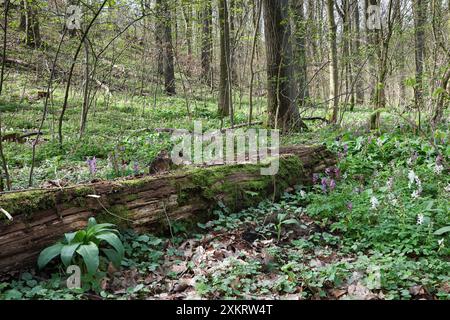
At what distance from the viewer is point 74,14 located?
254 inches

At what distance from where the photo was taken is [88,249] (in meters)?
2.81

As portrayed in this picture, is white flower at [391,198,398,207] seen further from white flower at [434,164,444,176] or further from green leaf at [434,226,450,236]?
white flower at [434,164,444,176]

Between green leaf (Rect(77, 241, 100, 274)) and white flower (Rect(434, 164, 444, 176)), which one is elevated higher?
white flower (Rect(434, 164, 444, 176))

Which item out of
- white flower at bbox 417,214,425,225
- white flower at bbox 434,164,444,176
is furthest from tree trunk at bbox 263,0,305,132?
white flower at bbox 417,214,425,225

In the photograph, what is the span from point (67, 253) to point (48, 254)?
0.56 ft

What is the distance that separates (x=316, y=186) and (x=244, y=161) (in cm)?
93

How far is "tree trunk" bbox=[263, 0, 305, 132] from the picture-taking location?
8070mm

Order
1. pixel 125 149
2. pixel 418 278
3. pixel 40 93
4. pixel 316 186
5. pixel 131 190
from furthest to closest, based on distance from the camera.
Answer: pixel 40 93 < pixel 125 149 < pixel 316 186 < pixel 131 190 < pixel 418 278

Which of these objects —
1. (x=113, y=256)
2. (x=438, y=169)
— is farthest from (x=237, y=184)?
(x=438, y=169)

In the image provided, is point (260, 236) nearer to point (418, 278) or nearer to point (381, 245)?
point (381, 245)

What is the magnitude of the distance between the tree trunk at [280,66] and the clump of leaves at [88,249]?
5476 millimetres

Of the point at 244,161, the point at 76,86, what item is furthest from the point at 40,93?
the point at 244,161

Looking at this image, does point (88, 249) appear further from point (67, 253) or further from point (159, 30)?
point (159, 30)

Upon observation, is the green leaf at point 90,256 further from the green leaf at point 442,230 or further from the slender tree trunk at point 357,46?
the slender tree trunk at point 357,46
